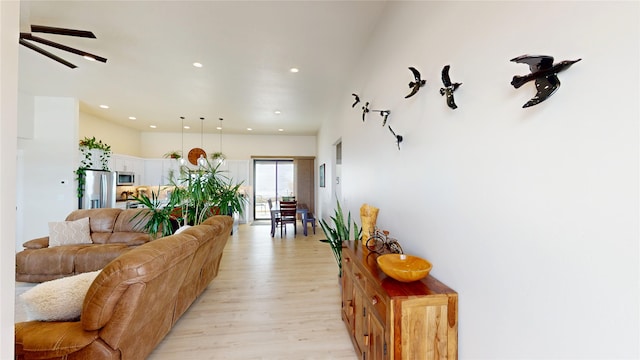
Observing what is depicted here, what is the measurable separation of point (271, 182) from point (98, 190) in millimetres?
4880

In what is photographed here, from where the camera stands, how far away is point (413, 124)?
71.0 inches

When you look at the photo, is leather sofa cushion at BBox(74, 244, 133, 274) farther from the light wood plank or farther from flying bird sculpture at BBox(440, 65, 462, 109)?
flying bird sculpture at BBox(440, 65, 462, 109)

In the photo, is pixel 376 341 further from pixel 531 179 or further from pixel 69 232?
pixel 69 232

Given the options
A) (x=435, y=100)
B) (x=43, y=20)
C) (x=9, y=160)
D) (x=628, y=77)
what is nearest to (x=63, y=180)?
(x=43, y=20)

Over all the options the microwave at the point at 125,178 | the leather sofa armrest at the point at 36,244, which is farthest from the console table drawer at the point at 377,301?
the microwave at the point at 125,178

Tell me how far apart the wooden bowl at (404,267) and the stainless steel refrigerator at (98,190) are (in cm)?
619

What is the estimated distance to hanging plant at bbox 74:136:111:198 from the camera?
4898mm

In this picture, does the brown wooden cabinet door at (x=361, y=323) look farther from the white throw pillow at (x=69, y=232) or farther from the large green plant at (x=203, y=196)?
the white throw pillow at (x=69, y=232)

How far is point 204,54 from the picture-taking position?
3.15 meters

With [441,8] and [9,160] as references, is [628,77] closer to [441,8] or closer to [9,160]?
[441,8]

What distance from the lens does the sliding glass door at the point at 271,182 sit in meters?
8.93

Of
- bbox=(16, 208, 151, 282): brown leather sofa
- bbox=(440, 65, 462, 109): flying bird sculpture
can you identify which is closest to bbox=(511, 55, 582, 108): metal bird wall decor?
bbox=(440, 65, 462, 109): flying bird sculpture

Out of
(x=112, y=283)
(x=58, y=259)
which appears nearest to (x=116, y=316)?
(x=112, y=283)

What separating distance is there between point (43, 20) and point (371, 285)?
4.02 metres
